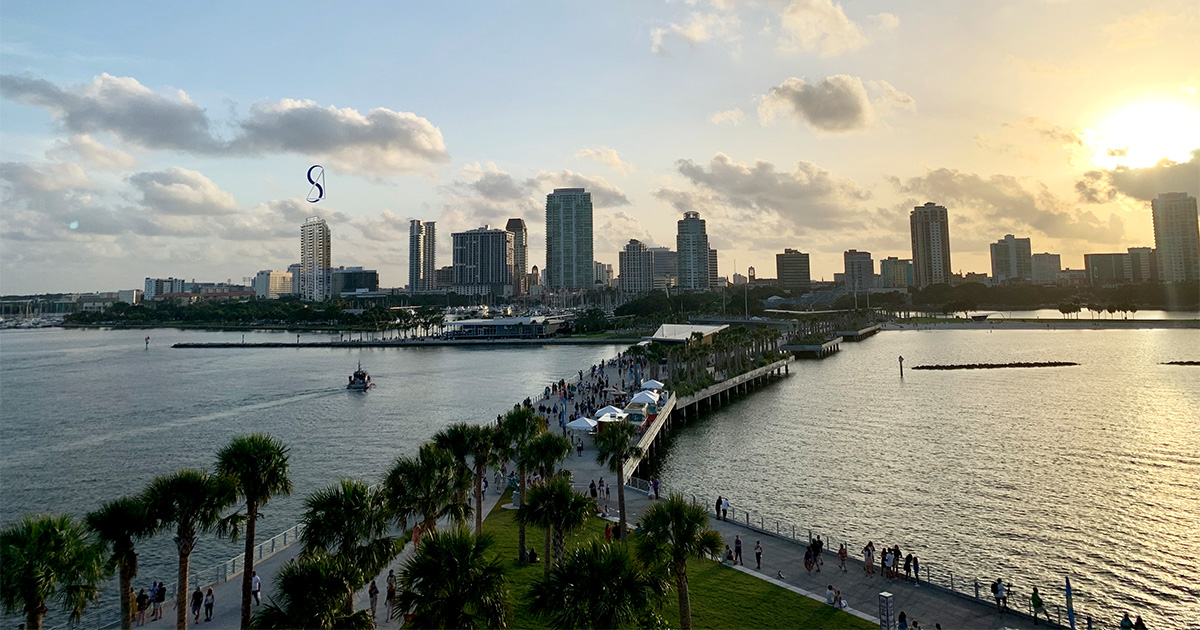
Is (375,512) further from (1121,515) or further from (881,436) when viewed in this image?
(881,436)

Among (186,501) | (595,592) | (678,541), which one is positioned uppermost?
(186,501)

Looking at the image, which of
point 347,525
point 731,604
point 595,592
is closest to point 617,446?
point 731,604

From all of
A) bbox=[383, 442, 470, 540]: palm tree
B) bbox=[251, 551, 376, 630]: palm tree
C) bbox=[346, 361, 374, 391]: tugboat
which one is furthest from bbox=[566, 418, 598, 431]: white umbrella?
bbox=[346, 361, 374, 391]: tugboat

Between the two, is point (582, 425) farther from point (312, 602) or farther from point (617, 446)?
point (312, 602)

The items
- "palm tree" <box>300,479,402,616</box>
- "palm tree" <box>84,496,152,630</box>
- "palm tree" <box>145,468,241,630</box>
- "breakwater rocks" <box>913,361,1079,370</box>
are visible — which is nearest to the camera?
"palm tree" <box>84,496,152,630</box>

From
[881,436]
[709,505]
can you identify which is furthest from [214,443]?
[881,436]

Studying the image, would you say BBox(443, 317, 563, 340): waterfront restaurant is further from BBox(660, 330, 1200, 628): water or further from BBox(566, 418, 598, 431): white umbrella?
BBox(566, 418, 598, 431): white umbrella
